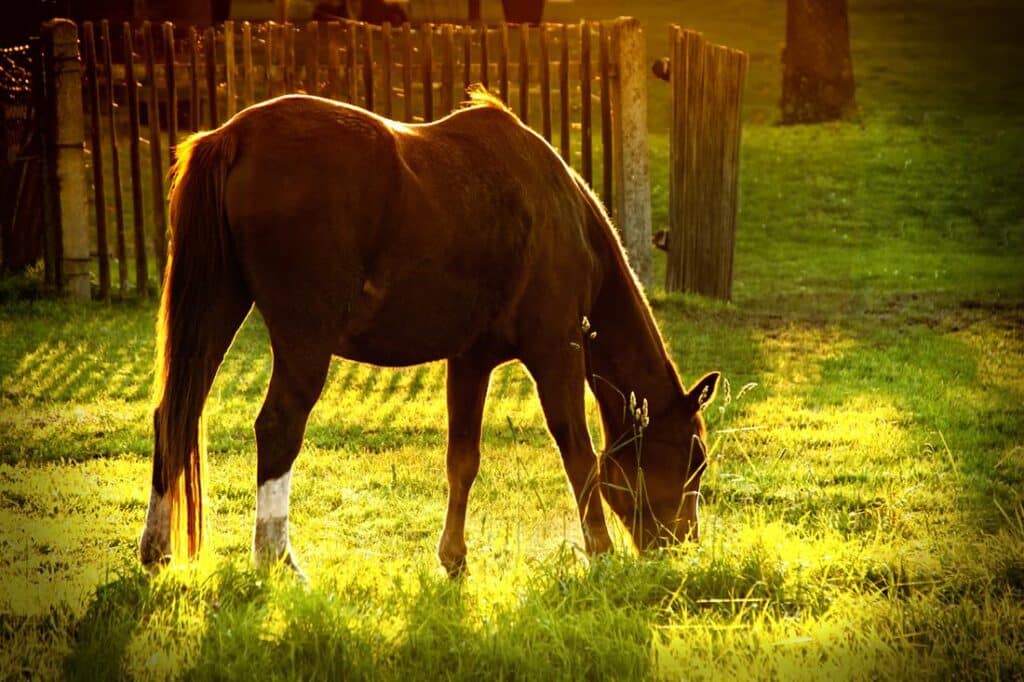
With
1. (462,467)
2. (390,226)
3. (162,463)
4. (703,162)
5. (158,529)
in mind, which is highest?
(390,226)

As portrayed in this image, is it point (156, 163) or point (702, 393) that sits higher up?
point (156, 163)

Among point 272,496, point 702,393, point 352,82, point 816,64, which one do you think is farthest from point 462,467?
point 816,64

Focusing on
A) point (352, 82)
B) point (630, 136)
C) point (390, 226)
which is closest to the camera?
point (390, 226)

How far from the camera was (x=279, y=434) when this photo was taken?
16.7 ft

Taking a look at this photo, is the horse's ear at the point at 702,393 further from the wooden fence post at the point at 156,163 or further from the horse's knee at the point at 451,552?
the wooden fence post at the point at 156,163

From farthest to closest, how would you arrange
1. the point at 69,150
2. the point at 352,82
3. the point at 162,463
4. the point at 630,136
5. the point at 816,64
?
the point at 816,64
the point at 630,136
the point at 352,82
the point at 69,150
the point at 162,463

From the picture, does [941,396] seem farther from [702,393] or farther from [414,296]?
[414,296]

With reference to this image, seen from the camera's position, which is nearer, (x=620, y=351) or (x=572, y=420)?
(x=572, y=420)

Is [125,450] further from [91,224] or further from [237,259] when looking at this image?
[91,224]

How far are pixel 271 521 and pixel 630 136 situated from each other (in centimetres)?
840

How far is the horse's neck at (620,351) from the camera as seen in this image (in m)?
6.13

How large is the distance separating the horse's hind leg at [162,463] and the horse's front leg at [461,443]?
3.81 ft

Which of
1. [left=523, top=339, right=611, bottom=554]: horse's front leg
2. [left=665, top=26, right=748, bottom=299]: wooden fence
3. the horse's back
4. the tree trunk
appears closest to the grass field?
[left=523, top=339, right=611, bottom=554]: horse's front leg

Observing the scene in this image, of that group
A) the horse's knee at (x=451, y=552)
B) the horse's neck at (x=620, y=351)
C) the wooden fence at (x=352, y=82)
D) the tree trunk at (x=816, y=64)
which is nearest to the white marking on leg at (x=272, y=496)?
the horse's knee at (x=451, y=552)
